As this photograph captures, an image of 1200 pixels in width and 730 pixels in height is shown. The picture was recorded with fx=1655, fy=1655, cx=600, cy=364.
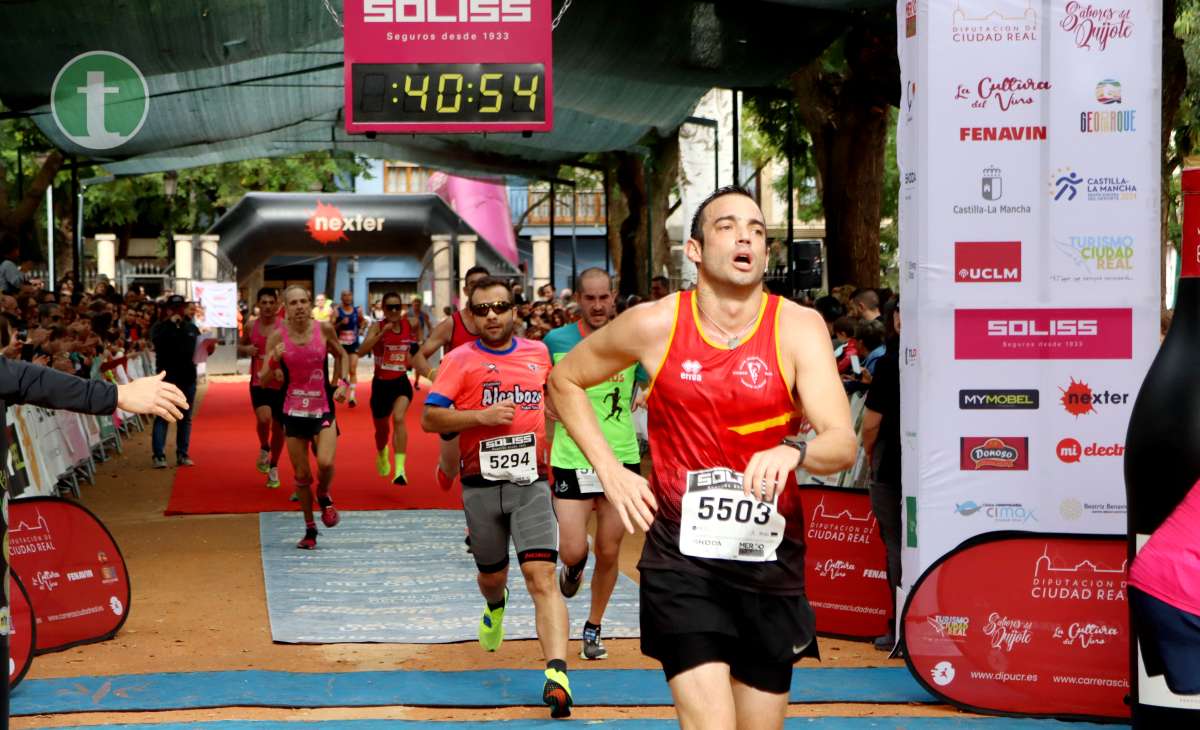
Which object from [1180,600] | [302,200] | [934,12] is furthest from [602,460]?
[302,200]

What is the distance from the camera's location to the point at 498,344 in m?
8.38

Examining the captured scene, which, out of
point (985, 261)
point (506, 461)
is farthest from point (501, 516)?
point (985, 261)

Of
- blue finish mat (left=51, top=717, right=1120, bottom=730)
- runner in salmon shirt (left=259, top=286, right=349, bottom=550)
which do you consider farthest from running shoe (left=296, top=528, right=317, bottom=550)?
blue finish mat (left=51, top=717, right=1120, bottom=730)

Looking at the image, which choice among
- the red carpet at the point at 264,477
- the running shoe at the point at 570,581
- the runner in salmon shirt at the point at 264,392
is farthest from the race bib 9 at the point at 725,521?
the runner in salmon shirt at the point at 264,392

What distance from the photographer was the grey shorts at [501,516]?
808 centimetres

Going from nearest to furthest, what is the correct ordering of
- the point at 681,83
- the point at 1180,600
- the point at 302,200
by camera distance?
the point at 1180,600, the point at 681,83, the point at 302,200

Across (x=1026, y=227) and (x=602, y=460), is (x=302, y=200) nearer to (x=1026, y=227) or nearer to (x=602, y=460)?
(x=1026, y=227)

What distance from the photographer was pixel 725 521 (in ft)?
15.6

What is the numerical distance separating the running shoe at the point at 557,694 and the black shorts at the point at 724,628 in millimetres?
2492

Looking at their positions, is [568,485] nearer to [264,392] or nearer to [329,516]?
[329,516]

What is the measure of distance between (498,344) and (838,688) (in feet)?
7.84

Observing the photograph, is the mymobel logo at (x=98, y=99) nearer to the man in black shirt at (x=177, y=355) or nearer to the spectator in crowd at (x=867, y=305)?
the man in black shirt at (x=177, y=355)

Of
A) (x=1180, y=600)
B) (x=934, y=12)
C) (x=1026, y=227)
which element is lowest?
(x=1180, y=600)

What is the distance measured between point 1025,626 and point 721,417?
339 centimetres
